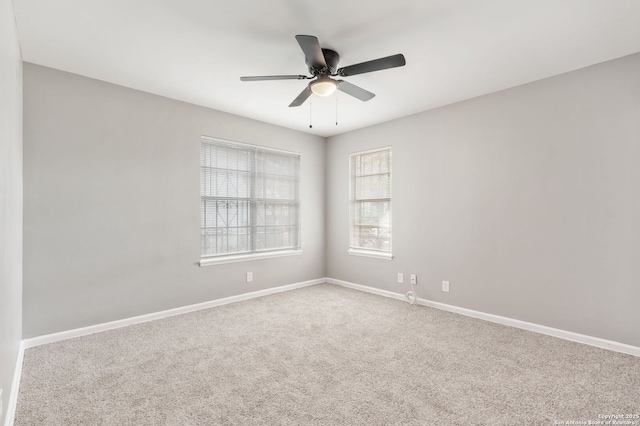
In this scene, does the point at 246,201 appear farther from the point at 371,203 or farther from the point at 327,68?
the point at 327,68

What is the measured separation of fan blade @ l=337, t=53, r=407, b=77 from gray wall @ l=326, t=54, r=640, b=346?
1.85 meters

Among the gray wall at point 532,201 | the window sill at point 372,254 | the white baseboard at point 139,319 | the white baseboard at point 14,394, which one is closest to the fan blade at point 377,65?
the gray wall at point 532,201

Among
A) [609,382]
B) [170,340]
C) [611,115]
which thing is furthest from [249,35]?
[609,382]

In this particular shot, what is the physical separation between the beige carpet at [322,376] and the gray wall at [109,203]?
0.41m

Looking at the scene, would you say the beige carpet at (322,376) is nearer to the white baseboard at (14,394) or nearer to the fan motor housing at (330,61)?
the white baseboard at (14,394)

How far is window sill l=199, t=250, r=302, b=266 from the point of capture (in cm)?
396

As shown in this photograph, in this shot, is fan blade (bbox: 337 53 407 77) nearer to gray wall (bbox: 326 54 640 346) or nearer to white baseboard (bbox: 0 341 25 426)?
gray wall (bbox: 326 54 640 346)

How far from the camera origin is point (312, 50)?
212cm

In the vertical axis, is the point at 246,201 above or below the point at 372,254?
above

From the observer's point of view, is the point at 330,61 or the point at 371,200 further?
the point at 371,200

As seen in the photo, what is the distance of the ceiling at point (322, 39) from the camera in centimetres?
206

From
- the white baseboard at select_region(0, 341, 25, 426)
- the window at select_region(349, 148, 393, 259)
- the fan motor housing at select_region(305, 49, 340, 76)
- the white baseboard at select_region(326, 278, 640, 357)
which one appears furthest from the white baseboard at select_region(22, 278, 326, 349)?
the fan motor housing at select_region(305, 49, 340, 76)

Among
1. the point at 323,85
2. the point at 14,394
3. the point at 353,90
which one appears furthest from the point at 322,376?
the point at 353,90

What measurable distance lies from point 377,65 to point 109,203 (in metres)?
2.91
